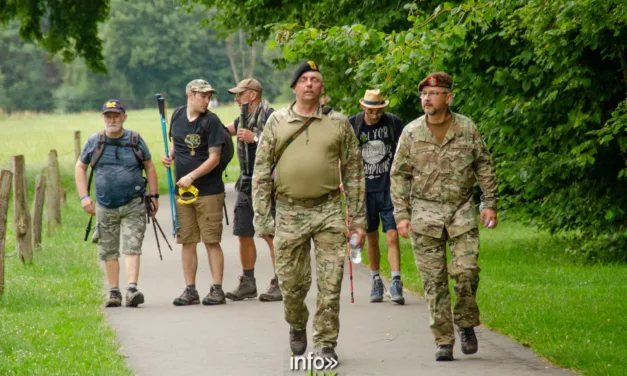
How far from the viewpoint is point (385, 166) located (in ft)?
37.3

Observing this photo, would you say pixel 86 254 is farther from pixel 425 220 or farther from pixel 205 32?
pixel 205 32

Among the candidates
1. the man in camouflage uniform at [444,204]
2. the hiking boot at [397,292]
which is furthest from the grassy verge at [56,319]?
the hiking boot at [397,292]

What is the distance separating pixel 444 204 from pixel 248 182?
11.3 ft

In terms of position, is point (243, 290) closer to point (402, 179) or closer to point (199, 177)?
point (199, 177)

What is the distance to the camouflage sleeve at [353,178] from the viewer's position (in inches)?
324

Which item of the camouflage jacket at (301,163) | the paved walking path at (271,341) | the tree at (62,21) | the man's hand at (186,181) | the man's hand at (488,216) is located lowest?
the paved walking path at (271,341)

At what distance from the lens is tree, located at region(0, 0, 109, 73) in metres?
28.6

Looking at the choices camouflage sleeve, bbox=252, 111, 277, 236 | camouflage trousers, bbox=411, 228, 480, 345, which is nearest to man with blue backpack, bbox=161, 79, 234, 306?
camouflage sleeve, bbox=252, 111, 277, 236

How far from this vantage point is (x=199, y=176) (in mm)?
11164

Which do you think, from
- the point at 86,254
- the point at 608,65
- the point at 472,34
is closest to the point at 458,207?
the point at 472,34

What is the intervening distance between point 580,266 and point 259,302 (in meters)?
4.60

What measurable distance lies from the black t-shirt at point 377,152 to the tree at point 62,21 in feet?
61.1

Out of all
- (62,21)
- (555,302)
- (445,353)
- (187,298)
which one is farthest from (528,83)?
(62,21)

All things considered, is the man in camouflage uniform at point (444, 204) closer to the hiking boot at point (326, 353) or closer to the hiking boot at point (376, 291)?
the hiking boot at point (326, 353)
